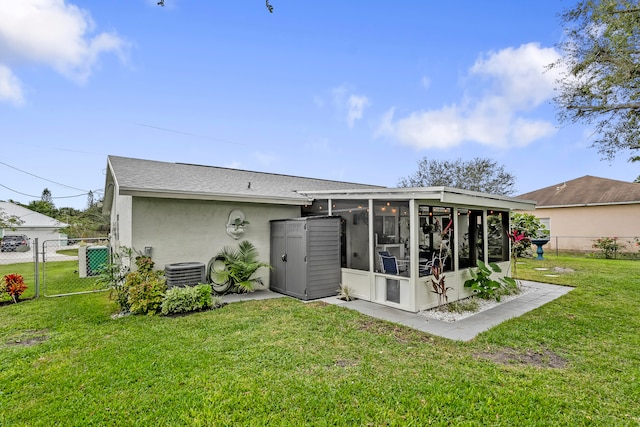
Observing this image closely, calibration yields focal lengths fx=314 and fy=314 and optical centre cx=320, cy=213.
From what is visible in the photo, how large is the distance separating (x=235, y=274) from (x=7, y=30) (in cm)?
728

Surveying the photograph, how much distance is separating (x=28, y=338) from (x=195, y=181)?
13.6ft

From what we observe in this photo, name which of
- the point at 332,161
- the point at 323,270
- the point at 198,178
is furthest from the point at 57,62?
the point at 332,161

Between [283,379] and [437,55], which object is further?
[437,55]

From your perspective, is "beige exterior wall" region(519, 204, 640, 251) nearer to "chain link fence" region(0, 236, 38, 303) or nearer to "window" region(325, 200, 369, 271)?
"window" region(325, 200, 369, 271)

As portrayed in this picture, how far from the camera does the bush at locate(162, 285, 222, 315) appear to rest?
230 inches

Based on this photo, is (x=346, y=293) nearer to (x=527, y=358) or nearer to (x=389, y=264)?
(x=389, y=264)

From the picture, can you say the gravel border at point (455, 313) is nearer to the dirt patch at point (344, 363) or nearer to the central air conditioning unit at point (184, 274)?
the dirt patch at point (344, 363)

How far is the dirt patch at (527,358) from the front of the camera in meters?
3.85

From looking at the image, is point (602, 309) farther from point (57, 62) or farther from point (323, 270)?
point (57, 62)

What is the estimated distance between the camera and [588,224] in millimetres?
17406

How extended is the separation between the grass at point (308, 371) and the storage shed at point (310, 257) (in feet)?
4.03

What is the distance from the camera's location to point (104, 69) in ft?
32.1

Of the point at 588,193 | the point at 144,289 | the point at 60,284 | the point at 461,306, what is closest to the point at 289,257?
the point at 144,289

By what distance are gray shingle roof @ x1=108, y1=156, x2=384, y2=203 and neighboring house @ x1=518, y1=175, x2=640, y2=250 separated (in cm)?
1638
